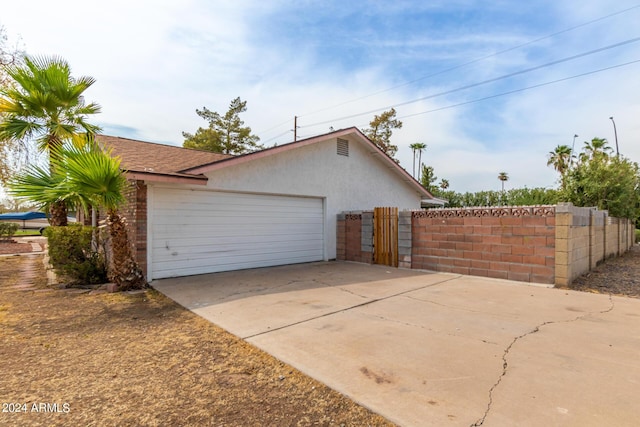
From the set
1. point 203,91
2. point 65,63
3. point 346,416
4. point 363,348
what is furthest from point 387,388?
point 203,91

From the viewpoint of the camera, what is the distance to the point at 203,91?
12.5 meters

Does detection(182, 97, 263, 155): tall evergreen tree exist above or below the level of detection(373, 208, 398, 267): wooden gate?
above

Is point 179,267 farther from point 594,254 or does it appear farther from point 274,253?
point 594,254

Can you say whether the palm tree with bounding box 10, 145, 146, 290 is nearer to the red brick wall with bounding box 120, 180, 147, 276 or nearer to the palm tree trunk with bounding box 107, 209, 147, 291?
the palm tree trunk with bounding box 107, 209, 147, 291

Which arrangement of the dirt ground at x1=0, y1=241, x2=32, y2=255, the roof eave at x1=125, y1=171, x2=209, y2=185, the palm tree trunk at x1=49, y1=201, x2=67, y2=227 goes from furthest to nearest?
1. the dirt ground at x1=0, y1=241, x2=32, y2=255
2. the palm tree trunk at x1=49, y1=201, x2=67, y2=227
3. the roof eave at x1=125, y1=171, x2=209, y2=185

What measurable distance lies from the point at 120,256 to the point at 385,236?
683 cm

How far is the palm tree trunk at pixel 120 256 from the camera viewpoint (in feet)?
21.2

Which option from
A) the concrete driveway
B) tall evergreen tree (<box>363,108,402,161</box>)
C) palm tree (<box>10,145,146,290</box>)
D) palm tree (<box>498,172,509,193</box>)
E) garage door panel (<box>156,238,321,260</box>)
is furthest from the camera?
palm tree (<box>498,172,509,193</box>)

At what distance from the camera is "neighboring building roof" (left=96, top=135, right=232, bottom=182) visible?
22.4ft

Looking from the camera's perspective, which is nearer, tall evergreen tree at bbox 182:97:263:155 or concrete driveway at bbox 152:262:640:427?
concrete driveway at bbox 152:262:640:427

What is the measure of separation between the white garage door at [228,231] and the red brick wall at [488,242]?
138 inches

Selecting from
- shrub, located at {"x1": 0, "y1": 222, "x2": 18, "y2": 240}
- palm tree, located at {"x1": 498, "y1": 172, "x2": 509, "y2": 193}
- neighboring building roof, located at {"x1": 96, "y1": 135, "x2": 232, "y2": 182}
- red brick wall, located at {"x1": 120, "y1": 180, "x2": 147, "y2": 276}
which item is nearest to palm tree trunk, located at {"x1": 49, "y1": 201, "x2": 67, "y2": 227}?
neighboring building roof, located at {"x1": 96, "y1": 135, "x2": 232, "y2": 182}

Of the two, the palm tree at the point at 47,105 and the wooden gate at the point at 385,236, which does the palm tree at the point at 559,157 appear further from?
the palm tree at the point at 47,105

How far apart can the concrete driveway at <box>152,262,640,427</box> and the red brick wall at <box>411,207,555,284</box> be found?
0.64 m
